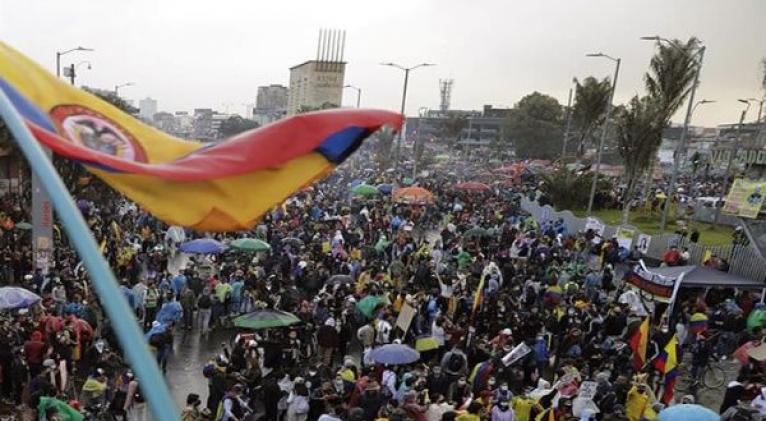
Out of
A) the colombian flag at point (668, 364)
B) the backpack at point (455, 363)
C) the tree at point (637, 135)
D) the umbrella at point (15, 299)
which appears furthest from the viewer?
the tree at point (637, 135)

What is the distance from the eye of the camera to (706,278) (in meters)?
15.4

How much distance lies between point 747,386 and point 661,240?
14426 millimetres

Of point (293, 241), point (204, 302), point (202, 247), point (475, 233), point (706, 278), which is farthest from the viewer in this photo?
point (475, 233)

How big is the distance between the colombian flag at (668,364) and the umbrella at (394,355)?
425cm

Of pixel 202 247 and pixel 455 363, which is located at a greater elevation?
pixel 455 363

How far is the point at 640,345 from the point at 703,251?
36.7ft

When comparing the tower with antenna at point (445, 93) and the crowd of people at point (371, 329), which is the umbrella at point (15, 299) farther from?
the tower with antenna at point (445, 93)

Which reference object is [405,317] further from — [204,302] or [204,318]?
[204,318]

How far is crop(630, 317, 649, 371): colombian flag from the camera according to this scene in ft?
37.3

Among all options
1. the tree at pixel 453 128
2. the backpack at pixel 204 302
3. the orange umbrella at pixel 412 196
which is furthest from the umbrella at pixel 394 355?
the tree at pixel 453 128

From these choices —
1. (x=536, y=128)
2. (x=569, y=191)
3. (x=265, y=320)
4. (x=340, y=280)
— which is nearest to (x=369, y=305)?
(x=340, y=280)

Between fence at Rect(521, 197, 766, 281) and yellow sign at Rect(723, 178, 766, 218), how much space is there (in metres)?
1.07

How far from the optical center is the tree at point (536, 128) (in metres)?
81.2

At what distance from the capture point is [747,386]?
10.1 m
